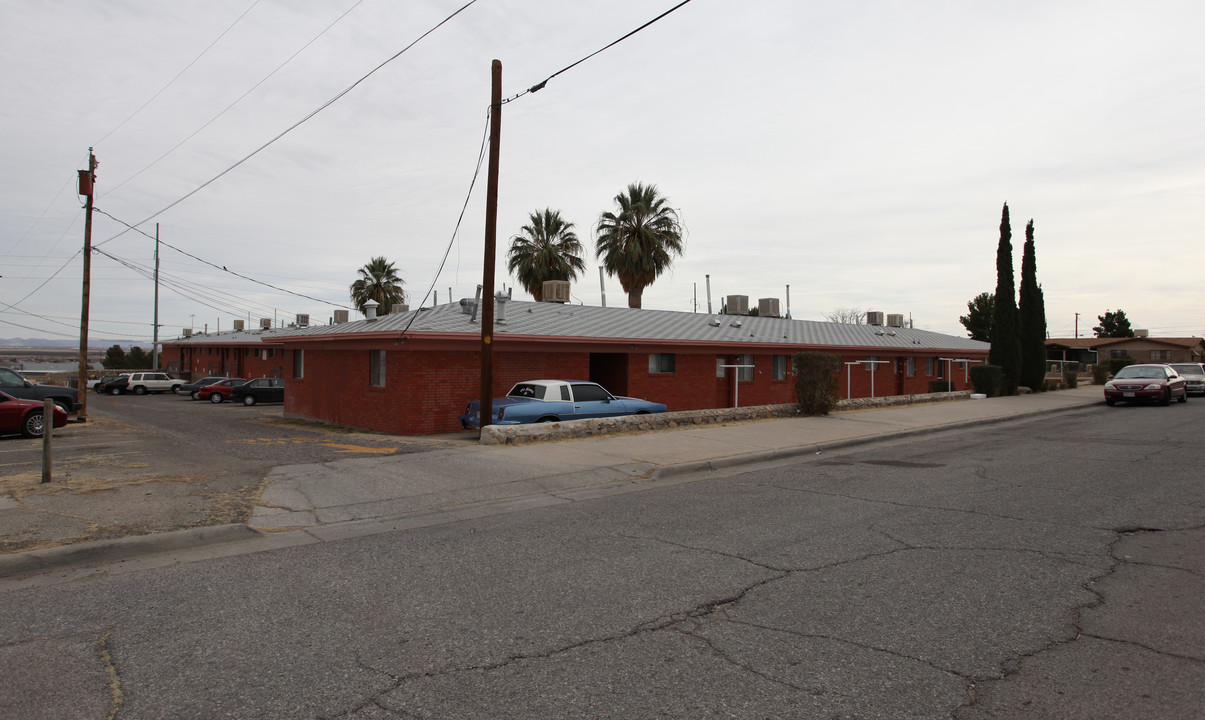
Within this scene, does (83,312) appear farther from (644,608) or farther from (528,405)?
(644,608)

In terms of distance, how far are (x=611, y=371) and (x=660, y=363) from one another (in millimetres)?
1673

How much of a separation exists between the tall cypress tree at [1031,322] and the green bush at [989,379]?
3.89 m

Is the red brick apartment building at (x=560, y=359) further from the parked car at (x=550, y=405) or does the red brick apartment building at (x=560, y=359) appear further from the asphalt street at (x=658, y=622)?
the asphalt street at (x=658, y=622)

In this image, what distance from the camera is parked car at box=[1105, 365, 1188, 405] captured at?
24.5 meters

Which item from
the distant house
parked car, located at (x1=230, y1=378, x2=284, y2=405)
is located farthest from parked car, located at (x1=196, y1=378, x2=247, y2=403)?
the distant house

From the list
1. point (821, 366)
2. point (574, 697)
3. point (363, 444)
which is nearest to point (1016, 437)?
point (821, 366)

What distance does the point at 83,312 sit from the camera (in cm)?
2170

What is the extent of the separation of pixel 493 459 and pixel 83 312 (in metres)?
17.5

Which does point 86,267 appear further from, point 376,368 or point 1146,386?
point 1146,386

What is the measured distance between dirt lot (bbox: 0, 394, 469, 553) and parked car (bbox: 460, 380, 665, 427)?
4.93ft

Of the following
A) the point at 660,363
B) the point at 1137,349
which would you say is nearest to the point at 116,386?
the point at 660,363

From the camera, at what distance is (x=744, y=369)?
86.8 feet

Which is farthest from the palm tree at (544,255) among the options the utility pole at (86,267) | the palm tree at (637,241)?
the utility pole at (86,267)

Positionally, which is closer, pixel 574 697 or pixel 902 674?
pixel 574 697
